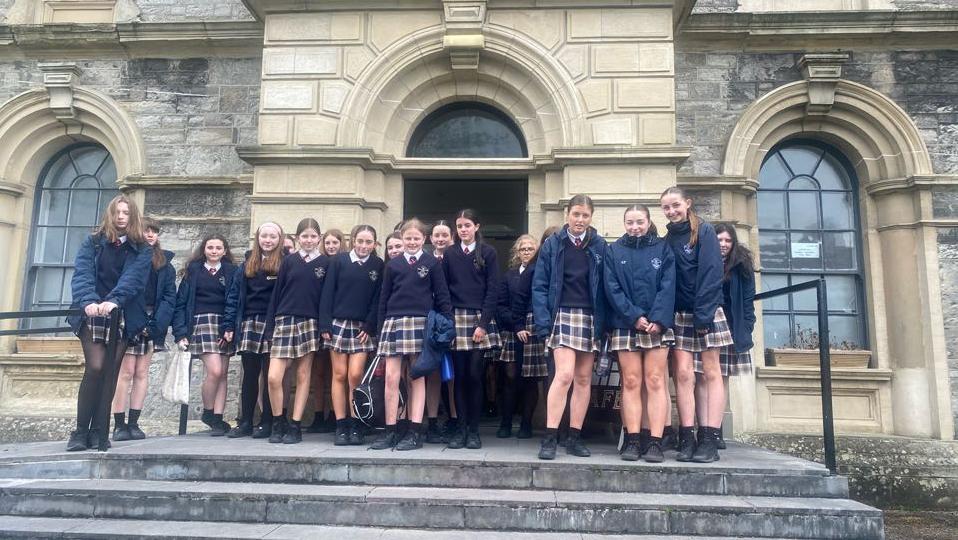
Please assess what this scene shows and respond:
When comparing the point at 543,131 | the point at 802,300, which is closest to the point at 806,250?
the point at 802,300

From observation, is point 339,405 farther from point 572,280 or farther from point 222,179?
point 222,179

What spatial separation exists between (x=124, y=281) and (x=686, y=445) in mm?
4541

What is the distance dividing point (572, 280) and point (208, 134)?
224 inches

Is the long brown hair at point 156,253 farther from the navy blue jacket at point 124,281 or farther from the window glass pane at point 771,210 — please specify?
the window glass pane at point 771,210

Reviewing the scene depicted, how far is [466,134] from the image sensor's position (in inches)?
295

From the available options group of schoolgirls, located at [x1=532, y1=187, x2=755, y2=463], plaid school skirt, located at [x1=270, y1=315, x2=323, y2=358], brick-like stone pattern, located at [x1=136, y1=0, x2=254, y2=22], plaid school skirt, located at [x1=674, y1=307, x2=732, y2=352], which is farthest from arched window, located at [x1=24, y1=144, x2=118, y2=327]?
plaid school skirt, located at [x1=674, y1=307, x2=732, y2=352]

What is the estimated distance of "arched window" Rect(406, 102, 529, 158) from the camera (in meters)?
7.43

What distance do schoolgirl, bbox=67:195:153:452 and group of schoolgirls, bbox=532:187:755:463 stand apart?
3.29 meters

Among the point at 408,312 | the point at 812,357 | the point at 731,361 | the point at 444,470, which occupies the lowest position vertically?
the point at 444,470

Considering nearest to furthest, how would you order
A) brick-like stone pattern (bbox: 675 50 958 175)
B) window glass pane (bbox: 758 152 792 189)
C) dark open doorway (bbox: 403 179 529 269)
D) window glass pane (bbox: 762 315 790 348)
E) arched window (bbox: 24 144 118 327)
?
1. dark open doorway (bbox: 403 179 529 269)
2. brick-like stone pattern (bbox: 675 50 958 175)
3. window glass pane (bbox: 762 315 790 348)
4. window glass pane (bbox: 758 152 792 189)
5. arched window (bbox: 24 144 118 327)

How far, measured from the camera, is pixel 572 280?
4.81 meters

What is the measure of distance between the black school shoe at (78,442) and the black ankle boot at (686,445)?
4.50 m

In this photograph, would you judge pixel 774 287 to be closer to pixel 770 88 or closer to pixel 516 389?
pixel 770 88

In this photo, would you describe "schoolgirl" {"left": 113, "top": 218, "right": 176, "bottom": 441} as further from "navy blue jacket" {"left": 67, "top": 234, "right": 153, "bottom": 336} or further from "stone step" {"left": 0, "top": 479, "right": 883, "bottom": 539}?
"stone step" {"left": 0, "top": 479, "right": 883, "bottom": 539}
